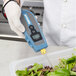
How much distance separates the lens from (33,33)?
681 mm

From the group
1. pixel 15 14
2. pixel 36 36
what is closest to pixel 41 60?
pixel 36 36

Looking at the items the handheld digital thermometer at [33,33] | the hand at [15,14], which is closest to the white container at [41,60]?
the handheld digital thermometer at [33,33]

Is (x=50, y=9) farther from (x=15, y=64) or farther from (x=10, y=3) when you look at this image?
A: (x=15, y=64)

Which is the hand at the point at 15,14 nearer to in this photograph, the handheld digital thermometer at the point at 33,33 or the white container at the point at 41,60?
the handheld digital thermometer at the point at 33,33

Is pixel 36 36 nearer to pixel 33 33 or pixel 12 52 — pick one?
pixel 33 33

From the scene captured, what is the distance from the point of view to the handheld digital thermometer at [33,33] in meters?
0.67

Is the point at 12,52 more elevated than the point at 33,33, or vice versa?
the point at 33,33

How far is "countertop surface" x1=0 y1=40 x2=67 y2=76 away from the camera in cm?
70

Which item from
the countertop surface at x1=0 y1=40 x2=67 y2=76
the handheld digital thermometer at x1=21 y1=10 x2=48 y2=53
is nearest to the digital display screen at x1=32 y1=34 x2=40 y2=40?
the handheld digital thermometer at x1=21 y1=10 x2=48 y2=53

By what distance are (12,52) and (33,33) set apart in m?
0.18

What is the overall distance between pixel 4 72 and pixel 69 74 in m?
0.32

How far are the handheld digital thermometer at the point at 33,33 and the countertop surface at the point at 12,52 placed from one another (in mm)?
95

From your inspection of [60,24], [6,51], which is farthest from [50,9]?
[6,51]

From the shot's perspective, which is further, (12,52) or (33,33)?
(12,52)
